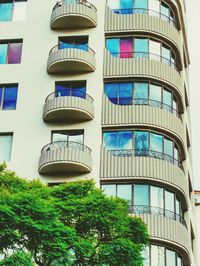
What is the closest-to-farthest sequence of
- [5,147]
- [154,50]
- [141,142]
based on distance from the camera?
[141,142] < [5,147] < [154,50]

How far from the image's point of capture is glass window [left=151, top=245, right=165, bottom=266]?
29675 millimetres

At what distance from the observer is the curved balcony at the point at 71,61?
113 feet

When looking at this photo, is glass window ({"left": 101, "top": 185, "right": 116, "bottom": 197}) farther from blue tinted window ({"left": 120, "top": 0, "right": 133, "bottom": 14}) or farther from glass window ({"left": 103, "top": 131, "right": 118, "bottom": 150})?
blue tinted window ({"left": 120, "top": 0, "right": 133, "bottom": 14})

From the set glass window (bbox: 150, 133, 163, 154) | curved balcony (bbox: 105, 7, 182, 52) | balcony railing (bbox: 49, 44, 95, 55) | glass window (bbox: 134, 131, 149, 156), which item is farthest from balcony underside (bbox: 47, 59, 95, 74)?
glass window (bbox: 150, 133, 163, 154)

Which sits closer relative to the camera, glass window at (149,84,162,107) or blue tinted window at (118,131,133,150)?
blue tinted window at (118,131,133,150)

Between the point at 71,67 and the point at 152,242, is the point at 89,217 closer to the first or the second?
the point at 152,242

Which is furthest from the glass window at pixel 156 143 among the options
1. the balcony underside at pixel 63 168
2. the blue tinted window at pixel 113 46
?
the blue tinted window at pixel 113 46

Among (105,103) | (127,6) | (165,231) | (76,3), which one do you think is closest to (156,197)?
(165,231)

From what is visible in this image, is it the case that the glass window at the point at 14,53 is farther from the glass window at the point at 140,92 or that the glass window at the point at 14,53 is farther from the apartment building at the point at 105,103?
the glass window at the point at 140,92

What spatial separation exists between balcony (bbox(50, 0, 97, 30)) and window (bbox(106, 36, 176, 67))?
5.73 ft

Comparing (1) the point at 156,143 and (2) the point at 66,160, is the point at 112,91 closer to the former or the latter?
(1) the point at 156,143

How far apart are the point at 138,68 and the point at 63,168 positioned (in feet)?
24.3

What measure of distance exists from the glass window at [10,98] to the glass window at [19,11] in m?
5.23

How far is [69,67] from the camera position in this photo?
1379 inches
